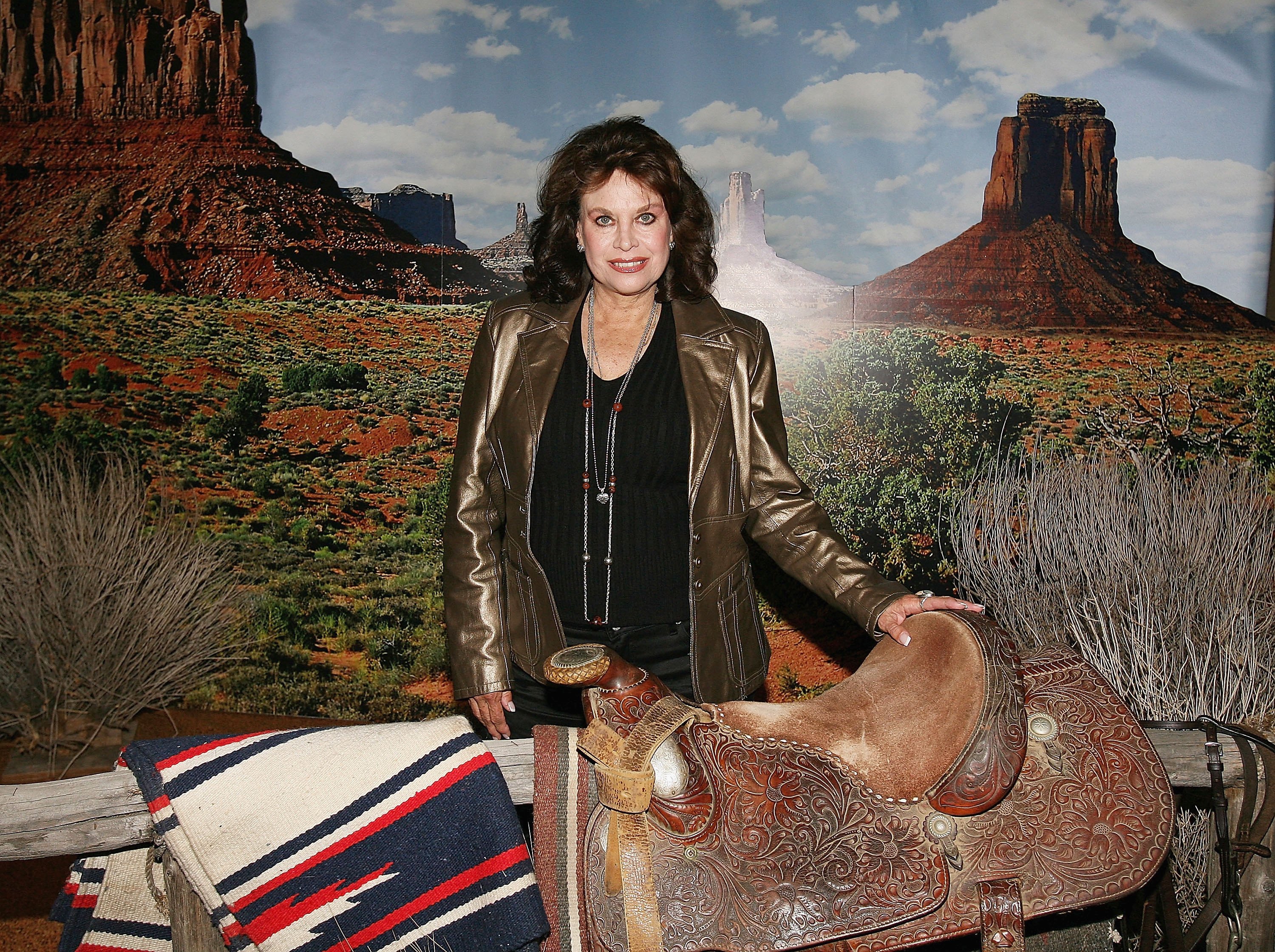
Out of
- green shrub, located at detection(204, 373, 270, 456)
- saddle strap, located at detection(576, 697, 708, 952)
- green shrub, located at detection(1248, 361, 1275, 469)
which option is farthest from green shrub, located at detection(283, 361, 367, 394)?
green shrub, located at detection(1248, 361, 1275, 469)

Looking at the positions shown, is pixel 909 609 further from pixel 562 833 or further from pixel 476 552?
pixel 476 552

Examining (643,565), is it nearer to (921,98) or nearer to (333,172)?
(921,98)

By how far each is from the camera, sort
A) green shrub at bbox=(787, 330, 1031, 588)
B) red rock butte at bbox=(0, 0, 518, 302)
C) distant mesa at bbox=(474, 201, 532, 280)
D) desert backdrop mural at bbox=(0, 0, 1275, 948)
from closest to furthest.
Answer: desert backdrop mural at bbox=(0, 0, 1275, 948) → green shrub at bbox=(787, 330, 1031, 588) → distant mesa at bbox=(474, 201, 532, 280) → red rock butte at bbox=(0, 0, 518, 302)

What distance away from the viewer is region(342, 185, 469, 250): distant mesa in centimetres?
462

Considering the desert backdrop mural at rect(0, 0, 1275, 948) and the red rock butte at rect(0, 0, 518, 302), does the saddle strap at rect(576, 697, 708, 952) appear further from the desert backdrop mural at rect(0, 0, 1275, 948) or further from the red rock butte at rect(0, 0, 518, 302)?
the red rock butte at rect(0, 0, 518, 302)

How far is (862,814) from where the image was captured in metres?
1.16

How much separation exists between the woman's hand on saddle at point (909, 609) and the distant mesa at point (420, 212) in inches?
150

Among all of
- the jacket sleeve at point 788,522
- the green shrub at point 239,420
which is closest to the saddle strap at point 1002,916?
the jacket sleeve at point 788,522

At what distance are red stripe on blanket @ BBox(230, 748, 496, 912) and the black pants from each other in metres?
0.58

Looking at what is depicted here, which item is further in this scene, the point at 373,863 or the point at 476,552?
the point at 476,552

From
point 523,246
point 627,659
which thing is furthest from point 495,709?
point 523,246

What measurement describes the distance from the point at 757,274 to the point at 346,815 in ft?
12.4

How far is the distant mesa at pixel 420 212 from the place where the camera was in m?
4.62

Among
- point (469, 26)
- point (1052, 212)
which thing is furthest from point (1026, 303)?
point (469, 26)
